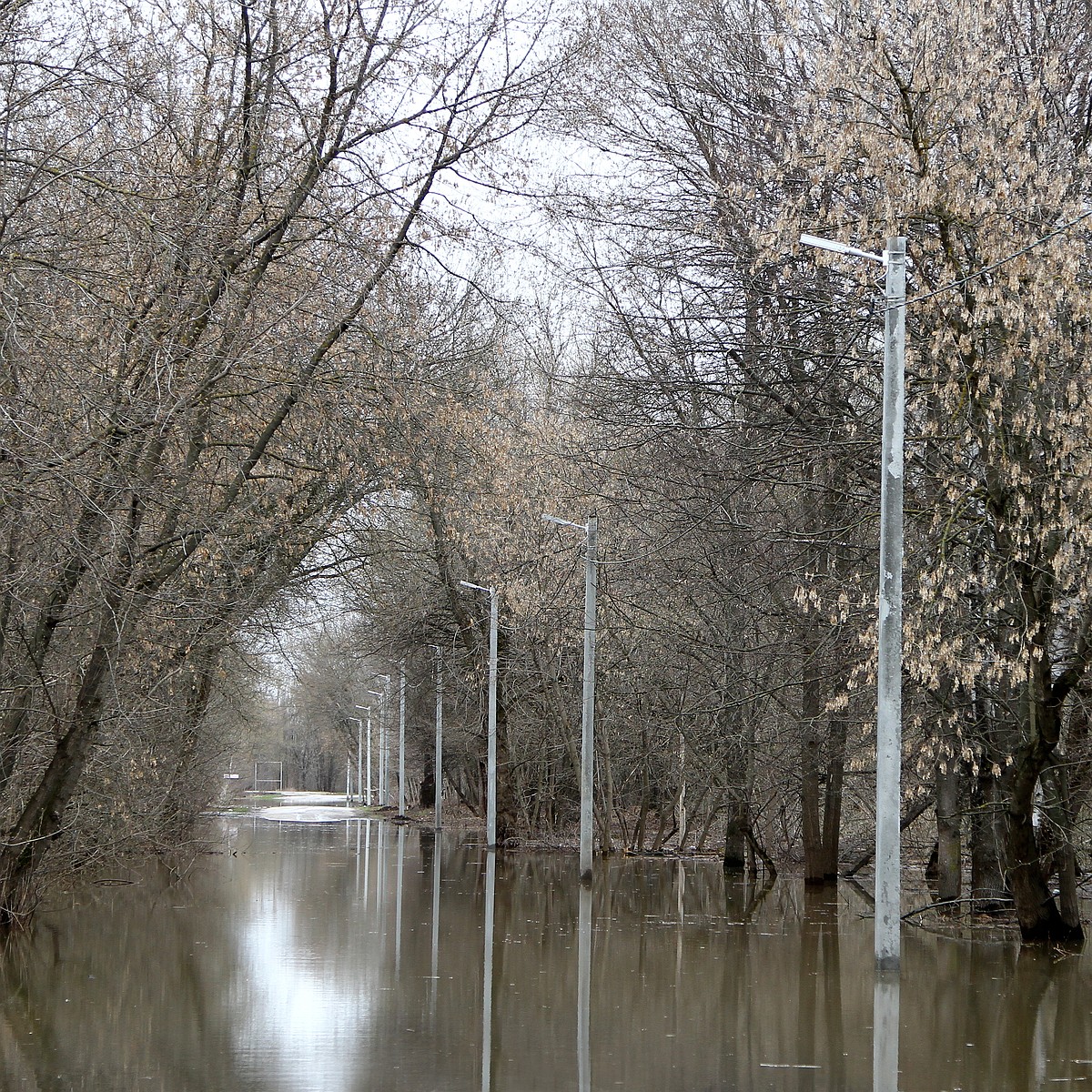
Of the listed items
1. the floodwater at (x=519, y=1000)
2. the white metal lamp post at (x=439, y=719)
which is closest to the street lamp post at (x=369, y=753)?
the white metal lamp post at (x=439, y=719)

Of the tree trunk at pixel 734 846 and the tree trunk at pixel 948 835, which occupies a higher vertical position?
the tree trunk at pixel 948 835

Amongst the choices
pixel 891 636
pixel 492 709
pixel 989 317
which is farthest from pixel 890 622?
pixel 492 709

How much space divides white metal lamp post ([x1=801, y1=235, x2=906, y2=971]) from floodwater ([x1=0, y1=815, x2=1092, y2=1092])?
0.70 meters

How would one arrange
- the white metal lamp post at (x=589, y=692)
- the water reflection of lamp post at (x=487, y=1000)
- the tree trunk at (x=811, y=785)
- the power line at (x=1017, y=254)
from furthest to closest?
the white metal lamp post at (x=589, y=692)
the tree trunk at (x=811, y=785)
the power line at (x=1017, y=254)
the water reflection of lamp post at (x=487, y=1000)

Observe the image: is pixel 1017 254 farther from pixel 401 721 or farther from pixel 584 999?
pixel 401 721

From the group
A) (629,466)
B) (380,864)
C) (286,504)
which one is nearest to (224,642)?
(286,504)

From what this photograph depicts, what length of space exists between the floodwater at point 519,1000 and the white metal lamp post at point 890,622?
2.30 ft

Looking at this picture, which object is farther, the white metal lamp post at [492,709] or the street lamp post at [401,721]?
the street lamp post at [401,721]

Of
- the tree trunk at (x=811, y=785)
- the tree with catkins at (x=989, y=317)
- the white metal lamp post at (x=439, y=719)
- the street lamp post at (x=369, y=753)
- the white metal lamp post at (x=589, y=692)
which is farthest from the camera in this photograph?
the street lamp post at (x=369, y=753)

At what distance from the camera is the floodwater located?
390 inches

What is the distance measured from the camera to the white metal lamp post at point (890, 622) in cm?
1320

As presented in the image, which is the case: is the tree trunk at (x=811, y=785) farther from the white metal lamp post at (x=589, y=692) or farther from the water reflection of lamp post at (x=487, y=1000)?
the water reflection of lamp post at (x=487, y=1000)

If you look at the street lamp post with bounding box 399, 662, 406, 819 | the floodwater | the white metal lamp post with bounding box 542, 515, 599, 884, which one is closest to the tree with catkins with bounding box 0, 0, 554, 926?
the floodwater

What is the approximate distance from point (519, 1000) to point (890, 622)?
4.91m
